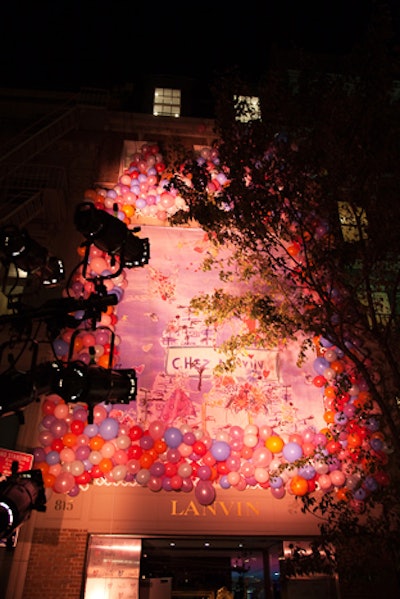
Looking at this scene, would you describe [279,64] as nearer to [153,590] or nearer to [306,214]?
[306,214]

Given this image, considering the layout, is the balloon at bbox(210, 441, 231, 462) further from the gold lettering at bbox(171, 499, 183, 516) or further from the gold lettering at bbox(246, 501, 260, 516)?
the gold lettering at bbox(171, 499, 183, 516)

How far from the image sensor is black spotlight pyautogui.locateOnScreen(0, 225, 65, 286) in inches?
193

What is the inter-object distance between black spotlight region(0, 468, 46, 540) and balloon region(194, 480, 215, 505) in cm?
A: 327

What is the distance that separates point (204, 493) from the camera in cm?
774

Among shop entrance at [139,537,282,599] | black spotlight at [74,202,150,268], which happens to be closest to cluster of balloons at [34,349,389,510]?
shop entrance at [139,537,282,599]

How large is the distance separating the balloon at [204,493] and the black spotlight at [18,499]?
327 centimetres

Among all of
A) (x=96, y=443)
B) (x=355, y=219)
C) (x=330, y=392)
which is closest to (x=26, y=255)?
(x=96, y=443)

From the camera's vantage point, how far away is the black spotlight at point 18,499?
15.1ft

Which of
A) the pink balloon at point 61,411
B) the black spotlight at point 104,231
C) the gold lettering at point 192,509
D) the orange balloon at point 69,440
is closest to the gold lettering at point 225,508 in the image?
the gold lettering at point 192,509

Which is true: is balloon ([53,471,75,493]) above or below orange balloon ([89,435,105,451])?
below

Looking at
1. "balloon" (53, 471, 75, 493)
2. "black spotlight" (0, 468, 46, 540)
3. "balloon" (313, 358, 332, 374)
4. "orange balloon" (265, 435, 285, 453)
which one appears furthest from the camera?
"balloon" (313, 358, 332, 374)

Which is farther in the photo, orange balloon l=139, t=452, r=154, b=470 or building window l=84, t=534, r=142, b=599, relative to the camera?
orange balloon l=139, t=452, r=154, b=470

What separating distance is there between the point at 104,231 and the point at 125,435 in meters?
4.30

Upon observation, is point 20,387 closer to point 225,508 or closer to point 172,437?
point 172,437
